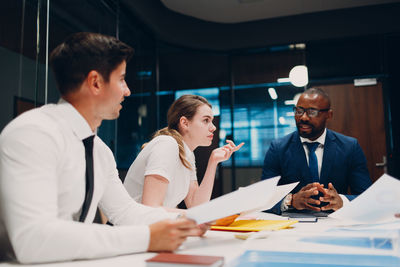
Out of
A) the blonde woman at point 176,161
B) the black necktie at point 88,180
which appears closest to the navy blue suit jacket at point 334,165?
the blonde woman at point 176,161

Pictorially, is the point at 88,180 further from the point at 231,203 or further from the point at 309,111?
the point at 309,111

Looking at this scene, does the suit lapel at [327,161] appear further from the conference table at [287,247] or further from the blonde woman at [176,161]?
the conference table at [287,247]

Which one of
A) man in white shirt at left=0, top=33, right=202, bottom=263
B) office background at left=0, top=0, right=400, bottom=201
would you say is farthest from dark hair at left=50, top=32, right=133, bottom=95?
office background at left=0, top=0, right=400, bottom=201

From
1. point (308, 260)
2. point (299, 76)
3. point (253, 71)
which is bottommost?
point (308, 260)

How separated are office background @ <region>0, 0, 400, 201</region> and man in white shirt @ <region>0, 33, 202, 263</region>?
9.22 ft

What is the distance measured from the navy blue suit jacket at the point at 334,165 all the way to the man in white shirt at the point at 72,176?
130 cm

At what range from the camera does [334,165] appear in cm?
218

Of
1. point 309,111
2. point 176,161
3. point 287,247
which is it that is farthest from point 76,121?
point 309,111

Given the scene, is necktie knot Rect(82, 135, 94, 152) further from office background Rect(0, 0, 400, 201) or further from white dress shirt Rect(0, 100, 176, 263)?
office background Rect(0, 0, 400, 201)

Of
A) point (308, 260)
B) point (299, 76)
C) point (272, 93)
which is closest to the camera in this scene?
point (308, 260)

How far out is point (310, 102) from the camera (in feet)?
8.11

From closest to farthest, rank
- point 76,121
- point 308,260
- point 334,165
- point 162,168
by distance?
point 308,260 < point 76,121 < point 162,168 < point 334,165

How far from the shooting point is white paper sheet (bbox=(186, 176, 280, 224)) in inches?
33.9

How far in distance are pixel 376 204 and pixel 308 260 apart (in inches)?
19.2
